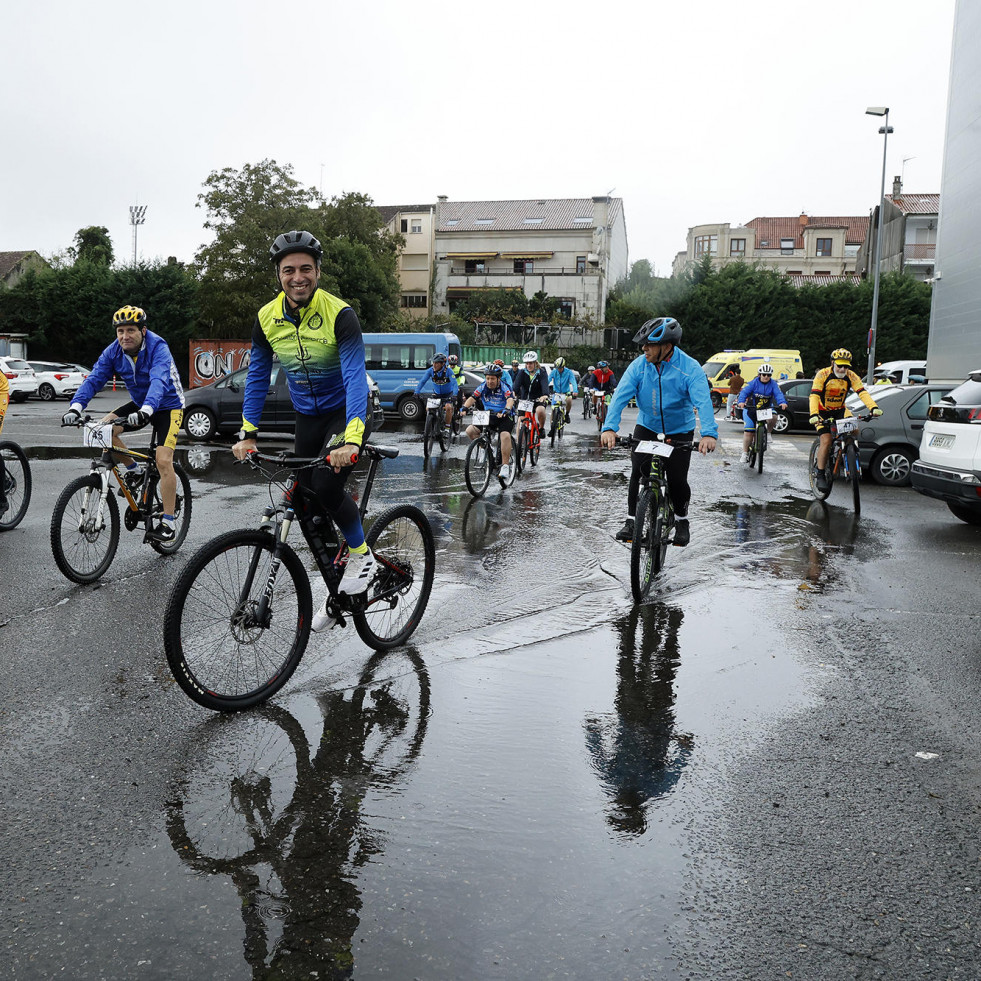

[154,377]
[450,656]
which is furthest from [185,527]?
[450,656]

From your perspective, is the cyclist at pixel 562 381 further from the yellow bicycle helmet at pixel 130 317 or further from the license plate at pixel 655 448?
the yellow bicycle helmet at pixel 130 317

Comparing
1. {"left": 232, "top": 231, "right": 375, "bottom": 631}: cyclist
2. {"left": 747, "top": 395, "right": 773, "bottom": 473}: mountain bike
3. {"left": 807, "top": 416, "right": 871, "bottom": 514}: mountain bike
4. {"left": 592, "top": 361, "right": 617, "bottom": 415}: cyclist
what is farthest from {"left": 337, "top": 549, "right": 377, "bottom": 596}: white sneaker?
{"left": 592, "top": 361, "right": 617, "bottom": 415}: cyclist

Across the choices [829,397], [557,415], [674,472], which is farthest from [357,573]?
[557,415]

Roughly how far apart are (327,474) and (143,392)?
11.6 ft

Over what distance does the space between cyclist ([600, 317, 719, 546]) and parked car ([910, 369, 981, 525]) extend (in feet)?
12.0

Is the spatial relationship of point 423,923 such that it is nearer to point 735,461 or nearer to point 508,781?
point 508,781

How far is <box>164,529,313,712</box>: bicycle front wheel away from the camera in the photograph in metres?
4.16

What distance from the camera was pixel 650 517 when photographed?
7.07 m

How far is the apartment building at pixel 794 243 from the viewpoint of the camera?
3206 inches

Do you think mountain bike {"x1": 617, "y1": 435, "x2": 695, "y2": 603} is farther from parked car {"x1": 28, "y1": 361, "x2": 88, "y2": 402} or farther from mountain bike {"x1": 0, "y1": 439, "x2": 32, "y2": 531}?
parked car {"x1": 28, "y1": 361, "x2": 88, "y2": 402}

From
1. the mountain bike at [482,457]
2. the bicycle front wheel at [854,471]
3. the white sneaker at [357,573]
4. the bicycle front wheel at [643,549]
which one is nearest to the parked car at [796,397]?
the bicycle front wheel at [854,471]

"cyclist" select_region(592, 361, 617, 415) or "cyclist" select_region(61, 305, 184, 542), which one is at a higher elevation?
"cyclist" select_region(61, 305, 184, 542)

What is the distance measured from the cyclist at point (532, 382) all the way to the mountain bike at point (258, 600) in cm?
1119

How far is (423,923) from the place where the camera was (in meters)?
2.73
